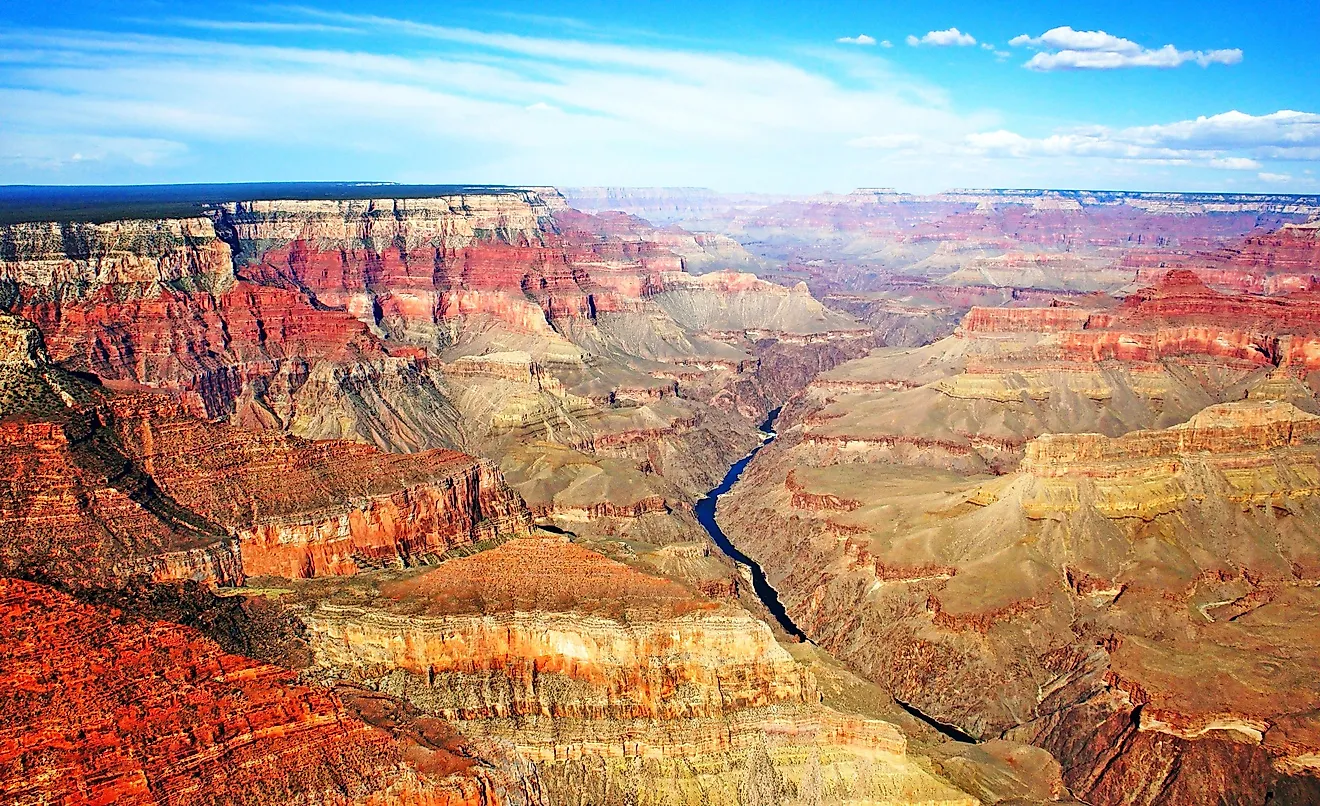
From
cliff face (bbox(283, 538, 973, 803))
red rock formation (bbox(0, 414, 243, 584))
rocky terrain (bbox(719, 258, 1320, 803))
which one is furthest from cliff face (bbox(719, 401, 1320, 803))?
red rock formation (bbox(0, 414, 243, 584))

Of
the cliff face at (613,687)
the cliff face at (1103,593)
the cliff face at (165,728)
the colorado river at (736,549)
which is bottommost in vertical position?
the colorado river at (736,549)

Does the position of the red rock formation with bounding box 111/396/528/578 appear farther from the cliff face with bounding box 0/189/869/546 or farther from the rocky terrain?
the cliff face with bounding box 0/189/869/546

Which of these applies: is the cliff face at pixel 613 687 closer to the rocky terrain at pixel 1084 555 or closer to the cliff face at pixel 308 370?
the rocky terrain at pixel 1084 555

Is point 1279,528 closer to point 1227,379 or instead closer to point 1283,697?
point 1283,697

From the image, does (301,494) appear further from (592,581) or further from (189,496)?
(592,581)

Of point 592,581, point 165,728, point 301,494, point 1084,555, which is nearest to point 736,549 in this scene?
point 1084,555

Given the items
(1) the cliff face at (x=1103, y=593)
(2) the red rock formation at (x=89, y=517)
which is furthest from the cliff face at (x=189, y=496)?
(1) the cliff face at (x=1103, y=593)
